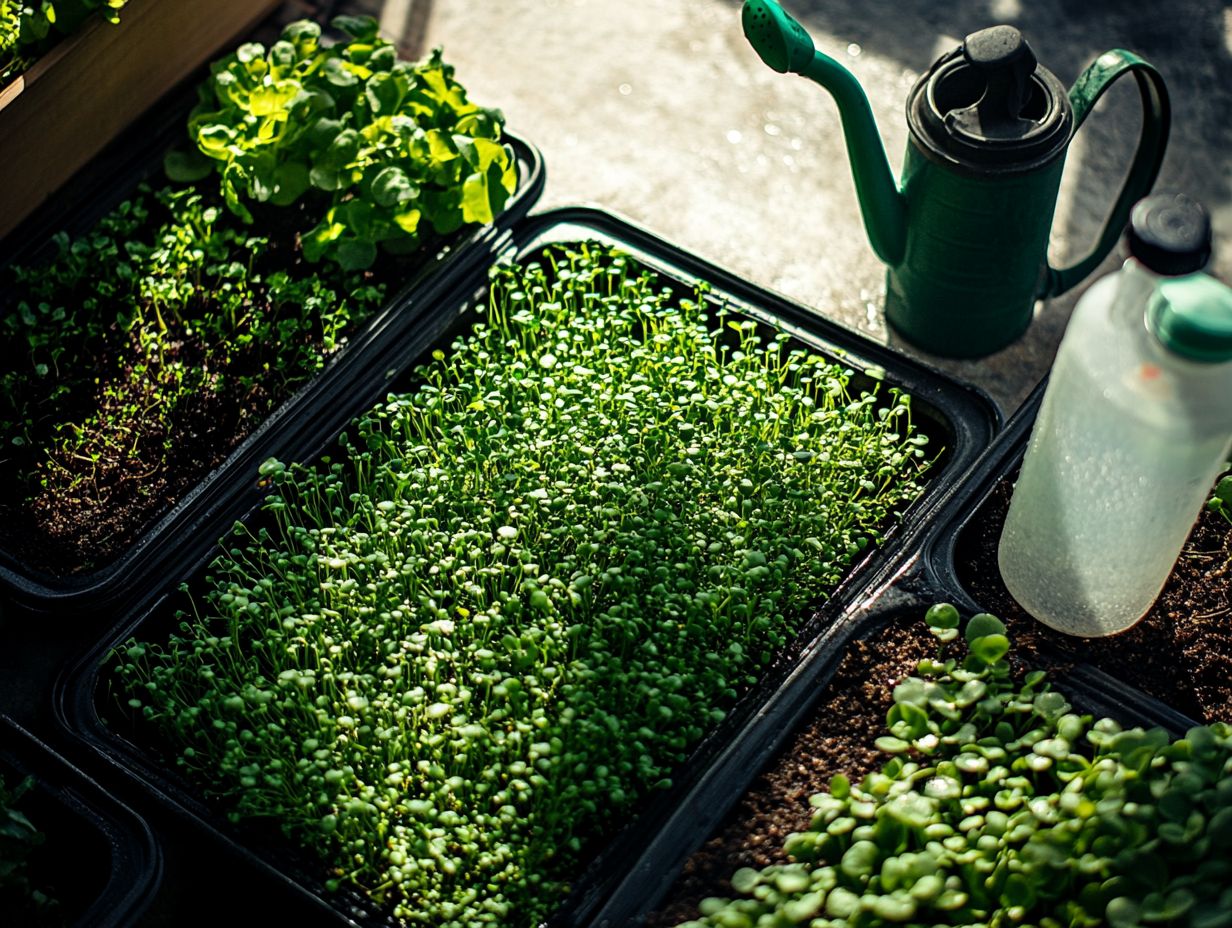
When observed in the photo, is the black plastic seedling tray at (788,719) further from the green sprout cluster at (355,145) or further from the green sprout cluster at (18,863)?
the green sprout cluster at (355,145)

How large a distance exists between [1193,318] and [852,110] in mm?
804

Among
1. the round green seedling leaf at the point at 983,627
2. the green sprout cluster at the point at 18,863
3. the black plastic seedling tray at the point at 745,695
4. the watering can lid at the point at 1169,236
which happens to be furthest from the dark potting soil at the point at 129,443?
the watering can lid at the point at 1169,236

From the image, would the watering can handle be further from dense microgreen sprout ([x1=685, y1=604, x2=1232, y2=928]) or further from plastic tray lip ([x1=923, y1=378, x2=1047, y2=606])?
dense microgreen sprout ([x1=685, y1=604, x2=1232, y2=928])

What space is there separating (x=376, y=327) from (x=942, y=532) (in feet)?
3.02

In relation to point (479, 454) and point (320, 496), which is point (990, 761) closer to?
point (479, 454)

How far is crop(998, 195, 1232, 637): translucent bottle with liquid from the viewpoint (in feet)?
4.62

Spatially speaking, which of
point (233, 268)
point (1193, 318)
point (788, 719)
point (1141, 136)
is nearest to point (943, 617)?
point (788, 719)

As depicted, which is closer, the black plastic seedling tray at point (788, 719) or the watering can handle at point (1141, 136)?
the black plastic seedling tray at point (788, 719)

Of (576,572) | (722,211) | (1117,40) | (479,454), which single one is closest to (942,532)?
(576,572)

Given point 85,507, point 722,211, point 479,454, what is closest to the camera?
point 479,454

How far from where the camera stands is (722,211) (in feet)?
8.79

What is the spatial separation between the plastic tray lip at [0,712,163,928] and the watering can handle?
1586 mm

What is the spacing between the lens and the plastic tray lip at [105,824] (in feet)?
5.38

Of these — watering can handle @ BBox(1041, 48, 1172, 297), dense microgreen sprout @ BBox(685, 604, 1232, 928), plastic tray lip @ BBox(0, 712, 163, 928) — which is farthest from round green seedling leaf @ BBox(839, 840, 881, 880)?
watering can handle @ BBox(1041, 48, 1172, 297)
